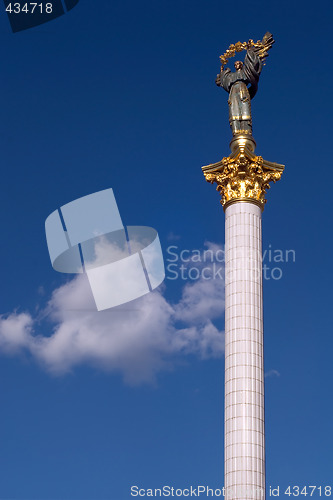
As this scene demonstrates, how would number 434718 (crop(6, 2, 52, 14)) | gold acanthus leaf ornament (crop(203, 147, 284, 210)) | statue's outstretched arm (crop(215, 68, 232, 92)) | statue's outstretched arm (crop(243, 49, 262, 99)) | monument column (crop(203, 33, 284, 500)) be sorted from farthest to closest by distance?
number 434718 (crop(6, 2, 52, 14))
statue's outstretched arm (crop(215, 68, 232, 92))
statue's outstretched arm (crop(243, 49, 262, 99))
gold acanthus leaf ornament (crop(203, 147, 284, 210))
monument column (crop(203, 33, 284, 500))

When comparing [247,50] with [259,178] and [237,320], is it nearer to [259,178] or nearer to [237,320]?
[259,178]

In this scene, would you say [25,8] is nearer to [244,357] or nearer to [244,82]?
[244,82]

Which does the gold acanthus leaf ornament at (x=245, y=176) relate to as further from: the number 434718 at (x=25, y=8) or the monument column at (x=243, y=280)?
the number 434718 at (x=25, y=8)

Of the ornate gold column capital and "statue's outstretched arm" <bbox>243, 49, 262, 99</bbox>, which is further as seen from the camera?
"statue's outstretched arm" <bbox>243, 49, 262, 99</bbox>

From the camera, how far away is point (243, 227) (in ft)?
127

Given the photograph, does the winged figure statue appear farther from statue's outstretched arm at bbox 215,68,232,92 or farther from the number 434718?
the number 434718

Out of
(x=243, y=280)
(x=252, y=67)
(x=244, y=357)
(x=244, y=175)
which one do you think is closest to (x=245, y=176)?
Result: (x=244, y=175)

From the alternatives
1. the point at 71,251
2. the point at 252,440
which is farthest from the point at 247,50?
the point at 252,440

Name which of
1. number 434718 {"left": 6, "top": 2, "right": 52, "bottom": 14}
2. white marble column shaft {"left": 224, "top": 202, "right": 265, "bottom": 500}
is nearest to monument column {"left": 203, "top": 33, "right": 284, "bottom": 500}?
white marble column shaft {"left": 224, "top": 202, "right": 265, "bottom": 500}

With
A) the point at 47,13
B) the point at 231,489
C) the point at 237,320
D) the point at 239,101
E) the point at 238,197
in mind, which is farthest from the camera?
the point at 47,13

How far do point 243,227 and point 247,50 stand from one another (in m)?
11.3

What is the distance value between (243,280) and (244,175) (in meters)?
5.76

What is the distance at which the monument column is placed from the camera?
3409 cm

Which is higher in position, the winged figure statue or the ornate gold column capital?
the winged figure statue
